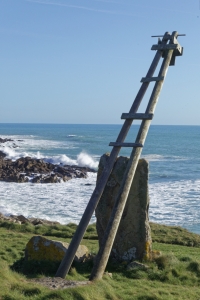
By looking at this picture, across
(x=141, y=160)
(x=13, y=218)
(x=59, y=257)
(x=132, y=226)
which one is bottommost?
(x=13, y=218)

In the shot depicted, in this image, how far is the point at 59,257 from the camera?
30.7ft

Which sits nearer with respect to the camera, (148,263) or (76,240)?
(76,240)

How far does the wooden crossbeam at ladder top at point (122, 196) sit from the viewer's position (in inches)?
311

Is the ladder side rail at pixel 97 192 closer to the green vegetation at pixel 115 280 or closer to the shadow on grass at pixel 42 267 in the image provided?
the green vegetation at pixel 115 280

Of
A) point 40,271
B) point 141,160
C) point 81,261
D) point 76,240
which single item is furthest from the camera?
point 141,160

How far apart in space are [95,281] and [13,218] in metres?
17.1

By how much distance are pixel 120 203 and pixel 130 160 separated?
1062 millimetres

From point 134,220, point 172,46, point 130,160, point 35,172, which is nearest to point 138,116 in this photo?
point 130,160

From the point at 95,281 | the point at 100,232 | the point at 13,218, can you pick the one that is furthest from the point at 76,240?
the point at 13,218

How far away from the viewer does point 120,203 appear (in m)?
8.41

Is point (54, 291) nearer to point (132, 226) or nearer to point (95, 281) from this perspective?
point (95, 281)

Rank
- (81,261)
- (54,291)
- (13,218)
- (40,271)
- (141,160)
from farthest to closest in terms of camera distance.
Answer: (13,218)
(141,160)
(81,261)
(40,271)
(54,291)

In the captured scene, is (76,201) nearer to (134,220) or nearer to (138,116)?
(134,220)

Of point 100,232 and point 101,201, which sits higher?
point 101,201
